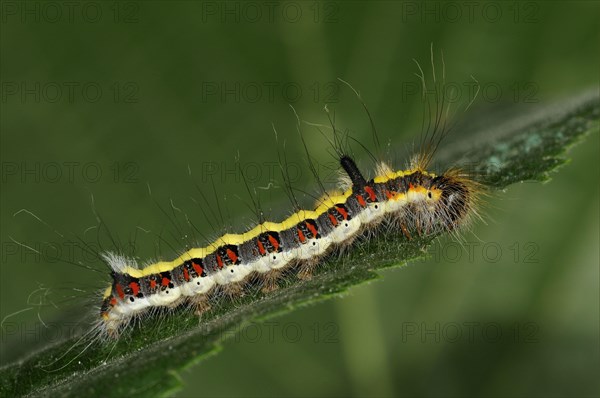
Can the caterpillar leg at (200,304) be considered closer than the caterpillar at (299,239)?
Yes

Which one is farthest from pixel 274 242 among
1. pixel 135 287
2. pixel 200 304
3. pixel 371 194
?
pixel 135 287

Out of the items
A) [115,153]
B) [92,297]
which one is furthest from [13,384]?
[115,153]

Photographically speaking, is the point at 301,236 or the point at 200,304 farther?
the point at 301,236

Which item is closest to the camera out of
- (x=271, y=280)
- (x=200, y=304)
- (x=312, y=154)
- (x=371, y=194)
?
(x=200, y=304)

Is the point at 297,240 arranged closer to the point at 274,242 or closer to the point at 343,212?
the point at 274,242

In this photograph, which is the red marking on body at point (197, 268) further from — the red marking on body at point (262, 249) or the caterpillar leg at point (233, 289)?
the red marking on body at point (262, 249)

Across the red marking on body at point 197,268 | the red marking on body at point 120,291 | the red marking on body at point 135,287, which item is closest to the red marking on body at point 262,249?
the red marking on body at point 197,268

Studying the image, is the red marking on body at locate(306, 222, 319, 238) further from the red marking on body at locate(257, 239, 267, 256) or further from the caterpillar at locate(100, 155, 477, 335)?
the red marking on body at locate(257, 239, 267, 256)

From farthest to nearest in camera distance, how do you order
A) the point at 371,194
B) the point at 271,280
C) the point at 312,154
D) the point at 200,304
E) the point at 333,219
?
the point at 312,154 < the point at 371,194 < the point at 333,219 < the point at 271,280 < the point at 200,304
